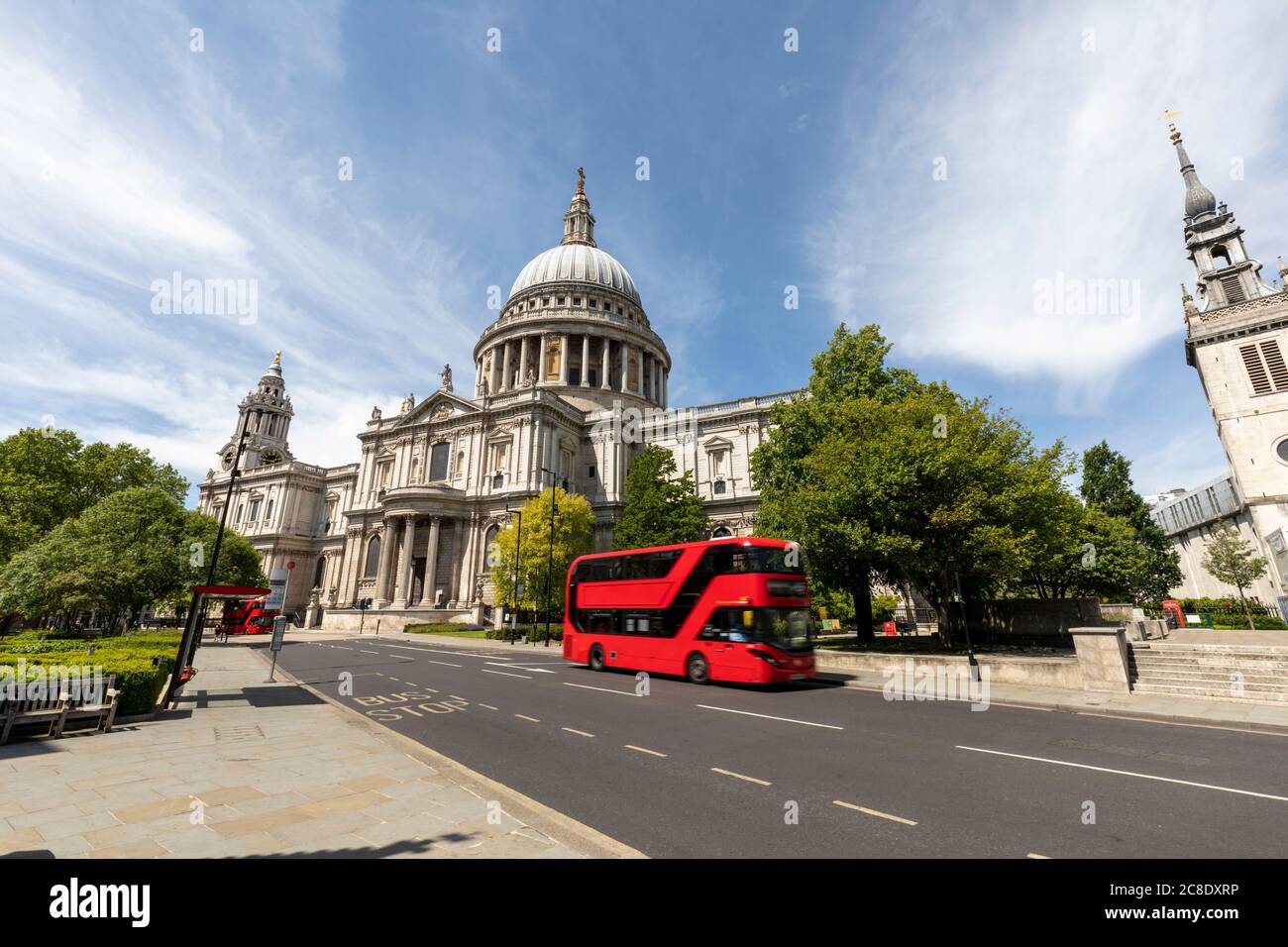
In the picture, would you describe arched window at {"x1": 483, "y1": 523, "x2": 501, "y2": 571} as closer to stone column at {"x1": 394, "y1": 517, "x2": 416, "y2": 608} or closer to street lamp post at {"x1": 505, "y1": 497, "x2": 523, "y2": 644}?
stone column at {"x1": 394, "y1": 517, "x2": 416, "y2": 608}

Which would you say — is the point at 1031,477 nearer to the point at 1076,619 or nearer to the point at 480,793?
the point at 1076,619

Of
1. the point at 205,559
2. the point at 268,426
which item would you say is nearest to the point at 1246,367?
the point at 205,559

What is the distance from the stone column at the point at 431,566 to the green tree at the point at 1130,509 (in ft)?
180

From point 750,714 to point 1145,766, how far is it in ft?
22.4

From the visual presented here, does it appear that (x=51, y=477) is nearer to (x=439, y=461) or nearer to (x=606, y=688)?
(x=439, y=461)

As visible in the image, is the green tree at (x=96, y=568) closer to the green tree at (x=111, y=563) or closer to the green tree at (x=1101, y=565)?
the green tree at (x=111, y=563)

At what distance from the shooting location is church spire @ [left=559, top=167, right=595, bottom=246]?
8231 cm

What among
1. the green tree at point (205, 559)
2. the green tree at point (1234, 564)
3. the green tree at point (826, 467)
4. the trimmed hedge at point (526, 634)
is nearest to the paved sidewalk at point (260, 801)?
the green tree at point (826, 467)

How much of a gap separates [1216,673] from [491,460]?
1976 inches

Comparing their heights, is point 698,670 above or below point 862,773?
above

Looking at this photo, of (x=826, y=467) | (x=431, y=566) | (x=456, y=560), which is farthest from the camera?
(x=456, y=560)

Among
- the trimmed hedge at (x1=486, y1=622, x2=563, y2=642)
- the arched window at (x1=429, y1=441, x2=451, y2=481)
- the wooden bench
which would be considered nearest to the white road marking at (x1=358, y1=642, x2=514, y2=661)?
the trimmed hedge at (x1=486, y1=622, x2=563, y2=642)

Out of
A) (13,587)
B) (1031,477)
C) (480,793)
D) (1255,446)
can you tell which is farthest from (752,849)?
(1255,446)

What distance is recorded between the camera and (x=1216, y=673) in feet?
48.2
